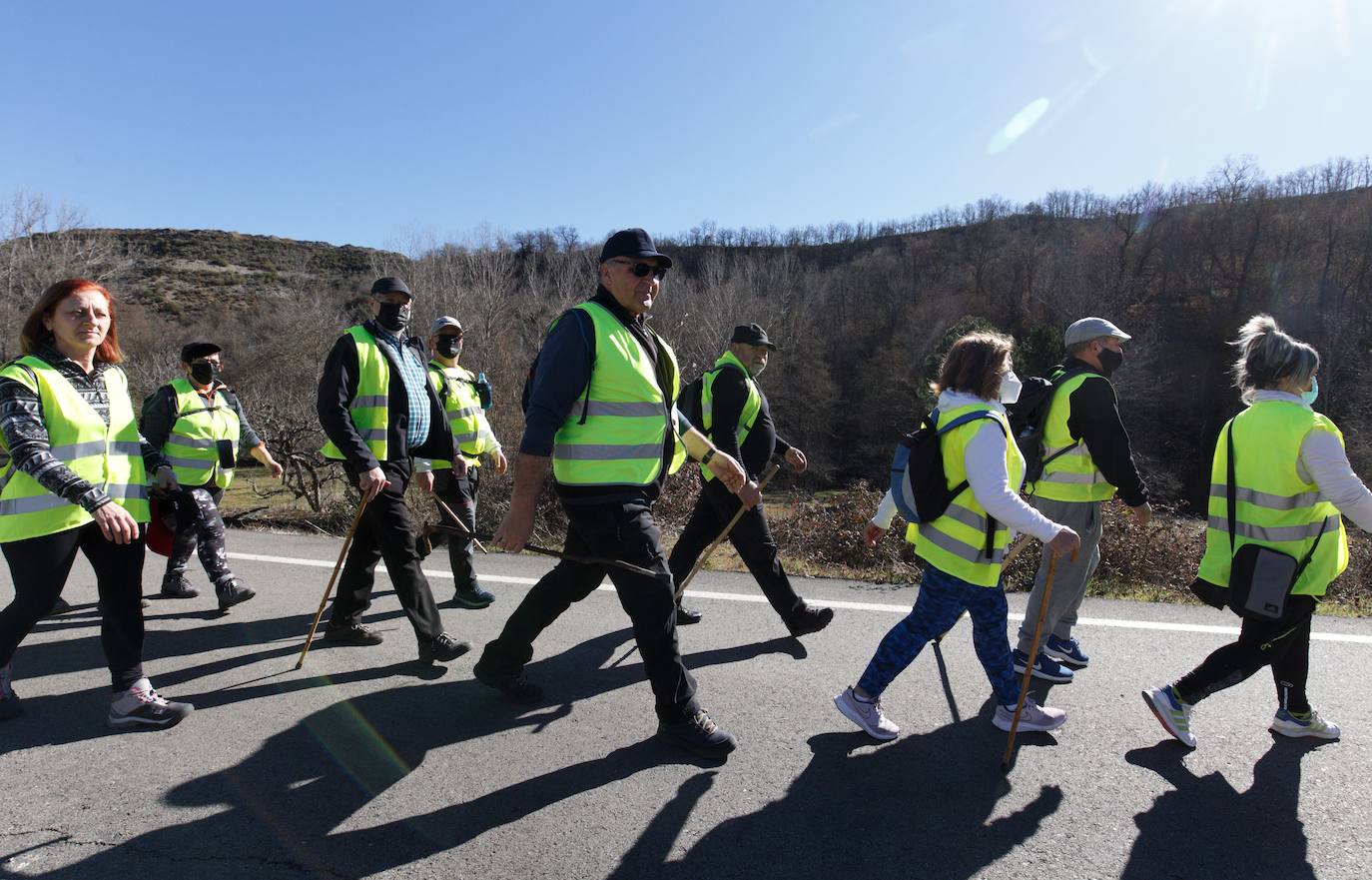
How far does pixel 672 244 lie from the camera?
93625mm

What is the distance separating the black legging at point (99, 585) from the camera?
3260 mm

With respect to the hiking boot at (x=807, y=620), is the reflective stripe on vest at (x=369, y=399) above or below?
above

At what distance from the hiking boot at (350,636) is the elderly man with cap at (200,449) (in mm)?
1186

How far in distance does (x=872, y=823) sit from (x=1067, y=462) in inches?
90.6

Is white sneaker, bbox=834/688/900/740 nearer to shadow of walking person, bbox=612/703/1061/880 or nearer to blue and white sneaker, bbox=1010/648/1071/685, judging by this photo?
shadow of walking person, bbox=612/703/1061/880

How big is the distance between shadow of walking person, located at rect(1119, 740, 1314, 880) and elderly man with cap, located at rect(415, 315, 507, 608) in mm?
3989

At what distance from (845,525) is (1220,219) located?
6369 centimetres

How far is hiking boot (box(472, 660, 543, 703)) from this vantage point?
3.63 metres

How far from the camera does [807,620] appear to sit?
14.8ft

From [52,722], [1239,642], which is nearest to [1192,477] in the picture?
[1239,642]

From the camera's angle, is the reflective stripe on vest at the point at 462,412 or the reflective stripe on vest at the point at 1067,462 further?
the reflective stripe on vest at the point at 462,412

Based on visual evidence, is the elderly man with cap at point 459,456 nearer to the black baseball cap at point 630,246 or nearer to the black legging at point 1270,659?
the black baseball cap at point 630,246

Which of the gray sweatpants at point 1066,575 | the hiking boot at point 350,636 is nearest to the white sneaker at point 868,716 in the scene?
the gray sweatpants at point 1066,575

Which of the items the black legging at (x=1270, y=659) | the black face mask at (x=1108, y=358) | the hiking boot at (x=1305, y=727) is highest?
the black face mask at (x=1108, y=358)
